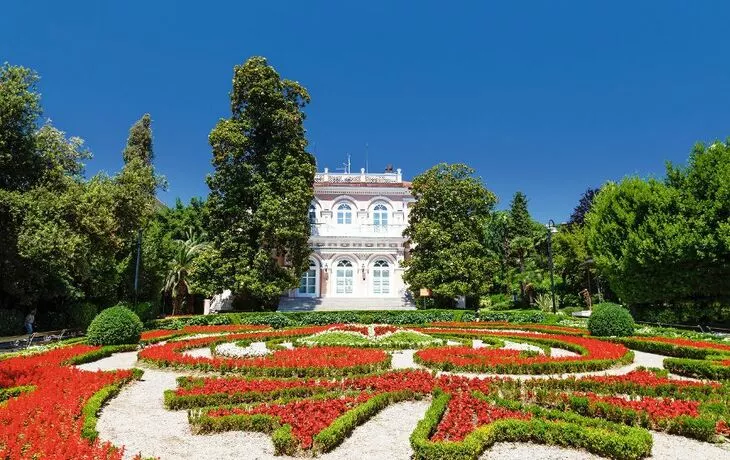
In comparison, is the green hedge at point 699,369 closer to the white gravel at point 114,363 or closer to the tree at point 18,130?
the white gravel at point 114,363

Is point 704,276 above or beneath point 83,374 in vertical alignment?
above

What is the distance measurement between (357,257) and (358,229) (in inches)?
95.2

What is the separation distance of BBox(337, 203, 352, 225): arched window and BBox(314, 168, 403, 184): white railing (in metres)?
2.05

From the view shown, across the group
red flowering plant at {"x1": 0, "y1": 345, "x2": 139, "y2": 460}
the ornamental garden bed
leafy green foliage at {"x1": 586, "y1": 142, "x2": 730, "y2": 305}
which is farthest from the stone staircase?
red flowering plant at {"x1": 0, "y1": 345, "x2": 139, "y2": 460}

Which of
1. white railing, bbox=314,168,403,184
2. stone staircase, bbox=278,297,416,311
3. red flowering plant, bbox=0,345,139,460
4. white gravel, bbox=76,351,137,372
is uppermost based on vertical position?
white railing, bbox=314,168,403,184

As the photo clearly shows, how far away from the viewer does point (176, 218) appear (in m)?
42.0

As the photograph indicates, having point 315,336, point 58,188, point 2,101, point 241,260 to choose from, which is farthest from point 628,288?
point 2,101

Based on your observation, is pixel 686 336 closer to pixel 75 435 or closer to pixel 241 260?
pixel 75 435

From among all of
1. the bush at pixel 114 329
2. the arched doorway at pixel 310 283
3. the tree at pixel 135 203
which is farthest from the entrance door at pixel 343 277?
the bush at pixel 114 329

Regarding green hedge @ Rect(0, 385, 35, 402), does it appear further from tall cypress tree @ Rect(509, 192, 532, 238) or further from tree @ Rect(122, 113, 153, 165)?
tall cypress tree @ Rect(509, 192, 532, 238)

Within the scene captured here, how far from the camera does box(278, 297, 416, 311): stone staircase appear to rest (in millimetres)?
32869

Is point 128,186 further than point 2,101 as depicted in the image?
Yes

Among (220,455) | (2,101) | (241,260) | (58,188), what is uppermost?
(2,101)

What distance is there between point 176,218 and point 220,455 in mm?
39228
